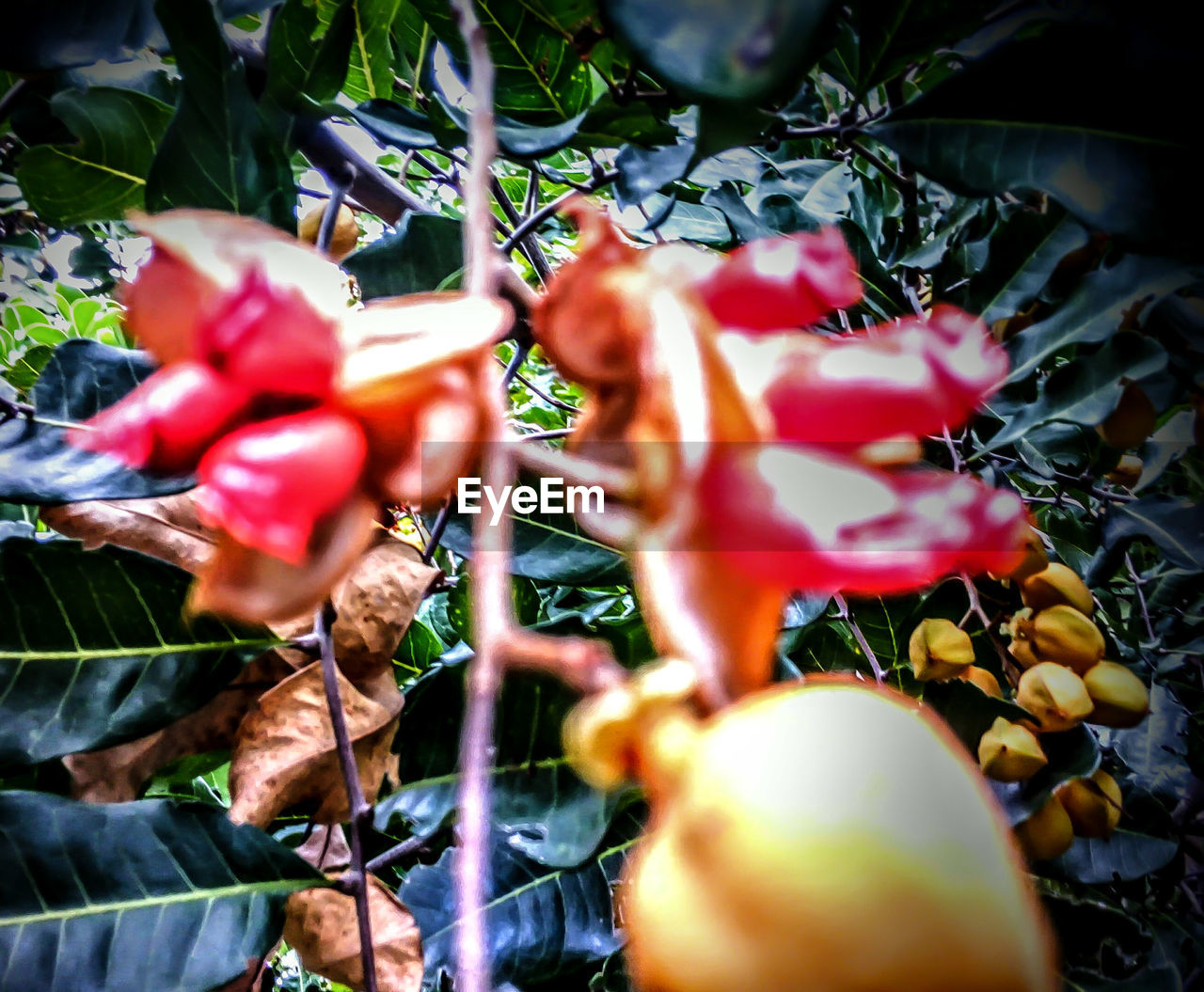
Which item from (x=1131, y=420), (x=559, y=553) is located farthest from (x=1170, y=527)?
(x=559, y=553)

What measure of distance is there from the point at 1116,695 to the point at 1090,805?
3.5 inches

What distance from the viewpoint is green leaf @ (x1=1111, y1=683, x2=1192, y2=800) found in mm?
664

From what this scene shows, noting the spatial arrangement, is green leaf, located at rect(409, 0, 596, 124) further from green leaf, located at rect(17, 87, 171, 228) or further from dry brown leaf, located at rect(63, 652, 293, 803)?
dry brown leaf, located at rect(63, 652, 293, 803)

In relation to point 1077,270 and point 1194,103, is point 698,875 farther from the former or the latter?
point 1077,270

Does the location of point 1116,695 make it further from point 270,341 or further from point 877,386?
point 270,341

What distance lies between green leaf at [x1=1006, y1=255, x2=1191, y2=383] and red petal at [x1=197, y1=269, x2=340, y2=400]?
0.40 meters

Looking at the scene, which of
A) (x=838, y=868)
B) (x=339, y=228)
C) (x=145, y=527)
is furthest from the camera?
(x=339, y=228)

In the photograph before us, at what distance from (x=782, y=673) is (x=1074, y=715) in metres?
0.22

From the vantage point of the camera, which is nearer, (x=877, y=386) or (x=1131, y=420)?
(x=877, y=386)

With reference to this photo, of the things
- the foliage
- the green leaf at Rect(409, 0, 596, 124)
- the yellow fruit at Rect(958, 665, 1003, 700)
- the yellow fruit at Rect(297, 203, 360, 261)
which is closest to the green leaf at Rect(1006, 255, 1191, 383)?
the foliage

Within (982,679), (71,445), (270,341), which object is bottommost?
(982,679)

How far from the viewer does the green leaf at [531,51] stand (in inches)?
17.9

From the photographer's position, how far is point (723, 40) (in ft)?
0.95

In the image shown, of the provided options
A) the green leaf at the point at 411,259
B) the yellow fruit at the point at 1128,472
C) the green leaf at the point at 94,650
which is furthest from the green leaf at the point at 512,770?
the yellow fruit at the point at 1128,472
